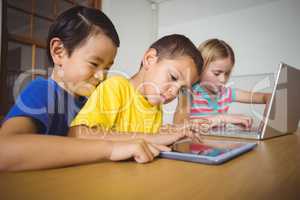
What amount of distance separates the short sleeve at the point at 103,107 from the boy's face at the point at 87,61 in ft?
0.19

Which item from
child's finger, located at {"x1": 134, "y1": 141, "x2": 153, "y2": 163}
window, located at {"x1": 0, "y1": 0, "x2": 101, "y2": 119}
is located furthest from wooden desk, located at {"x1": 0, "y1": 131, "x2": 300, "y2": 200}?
window, located at {"x1": 0, "y1": 0, "x2": 101, "y2": 119}

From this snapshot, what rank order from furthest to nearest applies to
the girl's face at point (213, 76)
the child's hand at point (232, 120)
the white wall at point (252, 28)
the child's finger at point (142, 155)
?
1. the white wall at point (252, 28)
2. the girl's face at point (213, 76)
3. the child's hand at point (232, 120)
4. the child's finger at point (142, 155)

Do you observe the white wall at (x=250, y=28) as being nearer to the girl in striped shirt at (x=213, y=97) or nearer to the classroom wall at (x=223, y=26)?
the classroom wall at (x=223, y=26)

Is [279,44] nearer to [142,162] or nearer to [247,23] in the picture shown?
[247,23]

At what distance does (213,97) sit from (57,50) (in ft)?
2.61

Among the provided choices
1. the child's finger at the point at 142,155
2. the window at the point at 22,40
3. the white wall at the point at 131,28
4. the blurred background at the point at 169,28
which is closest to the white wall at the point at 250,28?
the blurred background at the point at 169,28

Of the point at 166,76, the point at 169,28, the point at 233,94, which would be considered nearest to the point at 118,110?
the point at 166,76

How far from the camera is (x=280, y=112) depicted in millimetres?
773

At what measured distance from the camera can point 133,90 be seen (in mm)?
748

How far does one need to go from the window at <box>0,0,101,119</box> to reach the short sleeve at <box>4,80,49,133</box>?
1211mm

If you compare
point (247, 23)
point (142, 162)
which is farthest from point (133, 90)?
point (247, 23)

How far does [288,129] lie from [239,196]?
0.84 meters

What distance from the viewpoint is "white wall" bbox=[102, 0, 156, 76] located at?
7.95 ft

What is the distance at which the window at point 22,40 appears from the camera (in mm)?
1682
